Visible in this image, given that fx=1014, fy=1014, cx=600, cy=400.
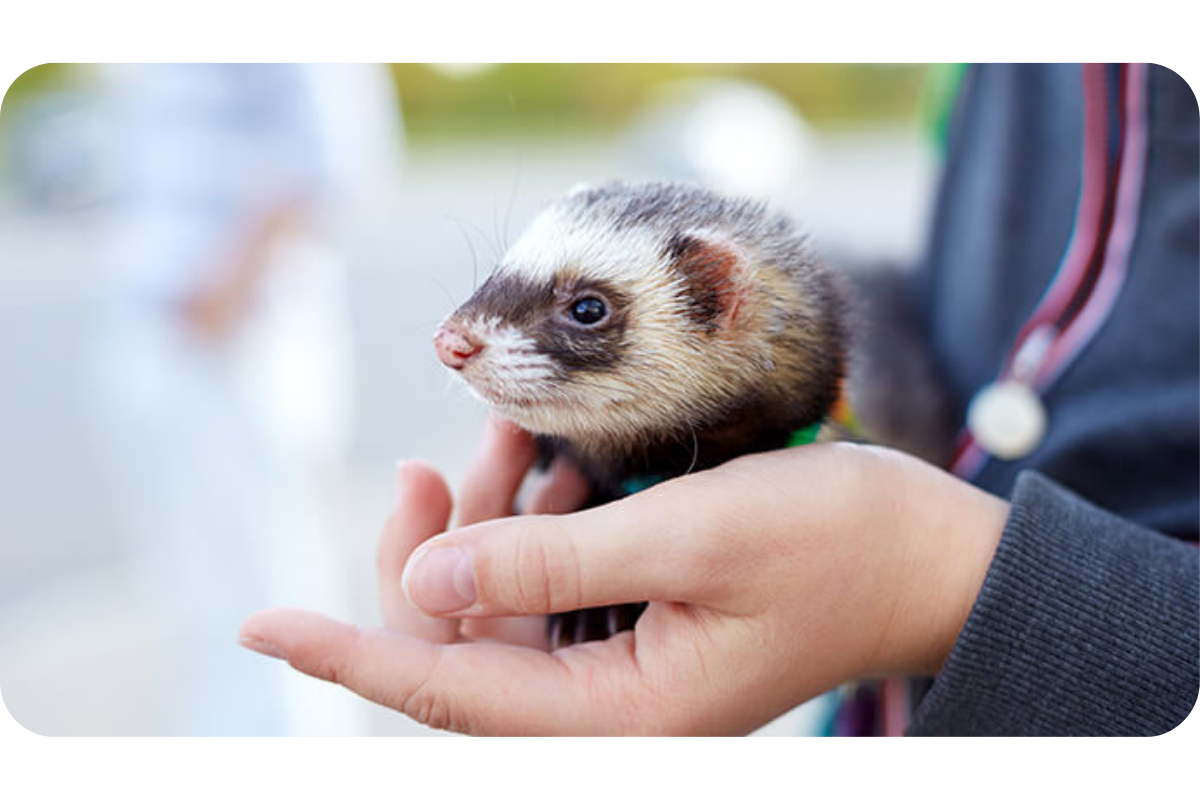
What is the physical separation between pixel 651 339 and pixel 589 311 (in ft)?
0.16

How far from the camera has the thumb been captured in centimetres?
63

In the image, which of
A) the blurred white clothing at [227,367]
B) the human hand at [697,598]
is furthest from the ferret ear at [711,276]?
the blurred white clothing at [227,367]

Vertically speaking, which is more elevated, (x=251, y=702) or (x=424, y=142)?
(x=424, y=142)

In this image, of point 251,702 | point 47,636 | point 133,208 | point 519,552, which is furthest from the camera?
point 47,636

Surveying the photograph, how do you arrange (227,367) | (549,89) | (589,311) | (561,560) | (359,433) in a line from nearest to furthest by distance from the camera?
1. (561,560)
2. (589,311)
3. (549,89)
4. (227,367)
5. (359,433)

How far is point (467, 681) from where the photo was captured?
672mm

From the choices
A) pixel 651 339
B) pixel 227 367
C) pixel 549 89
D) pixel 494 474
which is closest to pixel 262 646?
pixel 494 474

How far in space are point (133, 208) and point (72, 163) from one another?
2.55 metres

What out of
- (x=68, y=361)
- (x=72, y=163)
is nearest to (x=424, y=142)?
(x=68, y=361)

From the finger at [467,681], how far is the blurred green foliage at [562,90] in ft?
1.49

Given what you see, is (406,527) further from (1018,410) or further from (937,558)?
(1018,410)

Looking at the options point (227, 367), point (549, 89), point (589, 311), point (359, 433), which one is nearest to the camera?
point (589, 311)

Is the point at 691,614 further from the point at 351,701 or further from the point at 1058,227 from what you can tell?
the point at 351,701

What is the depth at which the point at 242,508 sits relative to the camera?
1383 mm
